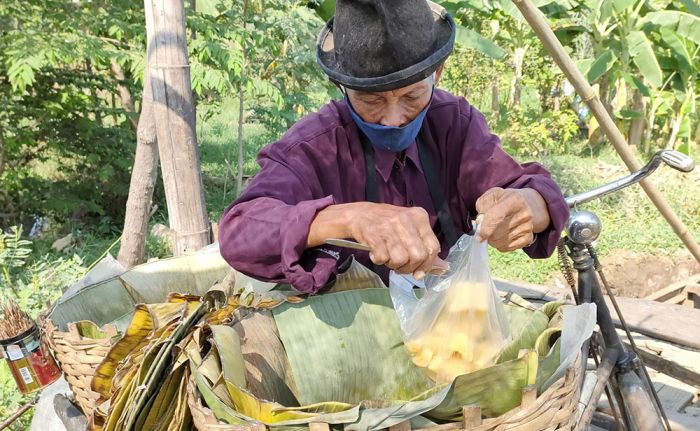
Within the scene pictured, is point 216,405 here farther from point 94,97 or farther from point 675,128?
point 675,128

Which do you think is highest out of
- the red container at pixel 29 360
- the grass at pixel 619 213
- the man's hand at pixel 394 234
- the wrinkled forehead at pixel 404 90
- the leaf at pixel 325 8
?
the leaf at pixel 325 8

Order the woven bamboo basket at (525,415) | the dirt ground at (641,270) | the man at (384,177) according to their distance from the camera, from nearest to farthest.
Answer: the woven bamboo basket at (525,415), the man at (384,177), the dirt ground at (641,270)

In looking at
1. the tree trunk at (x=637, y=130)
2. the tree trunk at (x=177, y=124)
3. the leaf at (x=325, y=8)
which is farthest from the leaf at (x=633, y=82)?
the tree trunk at (x=177, y=124)

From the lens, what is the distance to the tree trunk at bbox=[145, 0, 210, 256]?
7.93ft

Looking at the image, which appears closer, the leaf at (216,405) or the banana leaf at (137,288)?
the leaf at (216,405)

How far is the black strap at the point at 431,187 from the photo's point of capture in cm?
151

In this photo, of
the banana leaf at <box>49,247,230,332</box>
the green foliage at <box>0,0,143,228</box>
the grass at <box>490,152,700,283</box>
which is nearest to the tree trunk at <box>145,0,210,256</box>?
the banana leaf at <box>49,247,230,332</box>

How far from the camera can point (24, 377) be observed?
1642 millimetres

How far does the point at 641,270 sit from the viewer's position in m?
5.35

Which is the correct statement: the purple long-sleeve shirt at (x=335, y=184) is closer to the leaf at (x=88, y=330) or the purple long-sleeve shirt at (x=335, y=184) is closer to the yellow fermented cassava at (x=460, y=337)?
the yellow fermented cassava at (x=460, y=337)

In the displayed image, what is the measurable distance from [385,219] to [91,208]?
4.79 meters

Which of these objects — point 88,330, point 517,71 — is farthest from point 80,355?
point 517,71

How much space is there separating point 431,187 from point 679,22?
6295mm

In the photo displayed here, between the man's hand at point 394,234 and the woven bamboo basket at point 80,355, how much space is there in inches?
24.9
